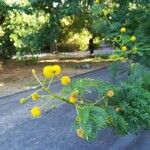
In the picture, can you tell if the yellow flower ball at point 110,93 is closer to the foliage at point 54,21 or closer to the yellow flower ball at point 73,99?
the yellow flower ball at point 73,99

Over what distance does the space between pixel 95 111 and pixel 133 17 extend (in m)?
2.96

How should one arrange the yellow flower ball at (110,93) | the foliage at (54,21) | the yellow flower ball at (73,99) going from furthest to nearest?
the foliage at (54,21)
the yellow flower ball at (110,93)
the yellow flower ball at (73,99)

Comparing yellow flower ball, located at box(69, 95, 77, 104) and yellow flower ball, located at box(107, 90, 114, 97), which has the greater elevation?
→ yellow flower ball, located at box(69, 95, 77, 104)

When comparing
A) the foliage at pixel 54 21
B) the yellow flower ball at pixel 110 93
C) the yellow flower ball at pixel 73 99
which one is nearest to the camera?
the yellow flower ball at pixel 73 99

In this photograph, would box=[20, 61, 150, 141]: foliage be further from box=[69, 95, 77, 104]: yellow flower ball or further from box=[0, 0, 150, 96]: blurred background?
box=[0, 0, 150, 96]: blurred background

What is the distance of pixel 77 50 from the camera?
26266 millimetres

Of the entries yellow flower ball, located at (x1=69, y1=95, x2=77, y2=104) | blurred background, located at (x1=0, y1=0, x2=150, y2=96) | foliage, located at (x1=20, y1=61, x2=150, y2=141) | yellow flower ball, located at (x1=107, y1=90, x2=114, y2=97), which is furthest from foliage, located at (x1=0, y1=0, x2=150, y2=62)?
yellow flower ball, located at (x1=69, y1=95, x2=77, y2=104)

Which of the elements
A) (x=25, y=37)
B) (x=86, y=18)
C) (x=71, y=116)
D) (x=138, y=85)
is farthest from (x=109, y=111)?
(x=86, y=18)

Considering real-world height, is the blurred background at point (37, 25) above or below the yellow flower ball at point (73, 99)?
below

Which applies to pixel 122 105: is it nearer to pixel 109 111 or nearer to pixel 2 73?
pixel 109 111

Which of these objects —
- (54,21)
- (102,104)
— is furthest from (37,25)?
(102,104)

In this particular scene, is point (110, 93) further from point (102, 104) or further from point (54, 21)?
point (54, 21)

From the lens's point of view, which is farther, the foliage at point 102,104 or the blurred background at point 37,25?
the blurred background at point 37,25

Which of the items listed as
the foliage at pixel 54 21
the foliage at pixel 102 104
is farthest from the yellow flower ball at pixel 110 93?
the foliage at pixel 54 21
